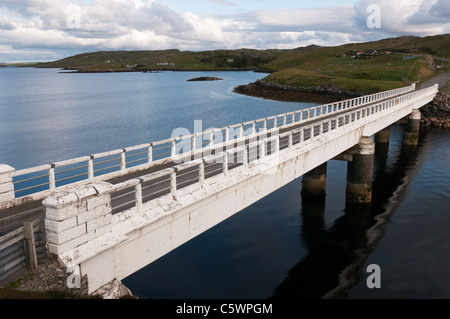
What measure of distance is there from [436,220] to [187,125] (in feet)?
158

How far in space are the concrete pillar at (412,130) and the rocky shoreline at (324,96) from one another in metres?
17.1

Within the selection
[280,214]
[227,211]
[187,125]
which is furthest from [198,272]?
[187,125]

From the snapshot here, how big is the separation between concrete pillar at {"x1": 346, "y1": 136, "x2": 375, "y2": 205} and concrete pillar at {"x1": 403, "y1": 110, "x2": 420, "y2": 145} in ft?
90.0

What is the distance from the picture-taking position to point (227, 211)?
15602mm

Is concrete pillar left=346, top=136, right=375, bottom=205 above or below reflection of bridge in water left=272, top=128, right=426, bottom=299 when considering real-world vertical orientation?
above

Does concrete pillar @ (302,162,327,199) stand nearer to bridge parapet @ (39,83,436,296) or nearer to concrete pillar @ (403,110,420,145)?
bridge parapet @ (39,83,436,296)

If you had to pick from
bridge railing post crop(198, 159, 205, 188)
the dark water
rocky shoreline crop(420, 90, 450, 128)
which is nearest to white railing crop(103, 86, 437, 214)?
bridge railing post crop(198, 159, 205, 188)

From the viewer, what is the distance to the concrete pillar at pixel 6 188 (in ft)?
44.5

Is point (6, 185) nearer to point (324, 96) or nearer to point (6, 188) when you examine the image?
point (6, 188)

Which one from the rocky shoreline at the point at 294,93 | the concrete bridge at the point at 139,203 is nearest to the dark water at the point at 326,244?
the concrete bridge at the point at 139,203

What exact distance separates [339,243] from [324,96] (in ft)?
287

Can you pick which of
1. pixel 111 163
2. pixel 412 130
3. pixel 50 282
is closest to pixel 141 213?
pixel 50 282

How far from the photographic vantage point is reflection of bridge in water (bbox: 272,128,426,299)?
20016 millimetres
